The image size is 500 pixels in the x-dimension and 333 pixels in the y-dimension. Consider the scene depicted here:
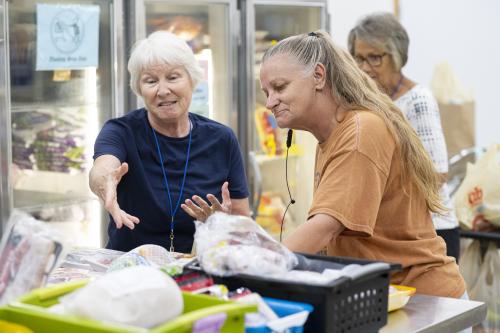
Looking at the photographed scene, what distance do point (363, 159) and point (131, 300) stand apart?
88 centimetres

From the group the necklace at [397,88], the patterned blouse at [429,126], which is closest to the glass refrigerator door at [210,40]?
the necklace at [397,88]

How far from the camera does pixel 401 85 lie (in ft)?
12.3

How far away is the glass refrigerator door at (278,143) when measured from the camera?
206 inches

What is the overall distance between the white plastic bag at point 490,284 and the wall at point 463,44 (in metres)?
3.24

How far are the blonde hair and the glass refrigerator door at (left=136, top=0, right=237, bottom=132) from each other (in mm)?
2296

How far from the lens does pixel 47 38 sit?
4.11 metres

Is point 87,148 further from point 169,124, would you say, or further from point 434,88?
point 434,88

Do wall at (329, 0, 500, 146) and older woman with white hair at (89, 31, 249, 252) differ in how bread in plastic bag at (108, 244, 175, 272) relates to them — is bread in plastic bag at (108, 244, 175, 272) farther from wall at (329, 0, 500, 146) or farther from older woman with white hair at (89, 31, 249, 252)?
wall at (329, 0, 500, 146)

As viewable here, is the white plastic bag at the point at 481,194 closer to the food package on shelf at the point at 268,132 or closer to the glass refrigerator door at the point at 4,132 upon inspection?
the food package on shelf at the point at 268,132

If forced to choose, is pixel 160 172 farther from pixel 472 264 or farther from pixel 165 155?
pixel 472 264

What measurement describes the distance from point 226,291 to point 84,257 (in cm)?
92

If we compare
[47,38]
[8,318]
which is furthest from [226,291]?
[47,38]

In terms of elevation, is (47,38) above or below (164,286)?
above

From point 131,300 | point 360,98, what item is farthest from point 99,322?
point 360,98
